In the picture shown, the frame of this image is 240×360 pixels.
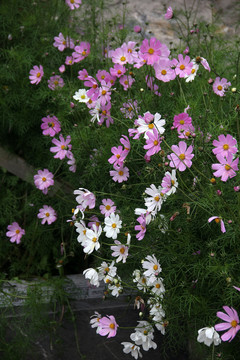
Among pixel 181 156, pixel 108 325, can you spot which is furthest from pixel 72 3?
pixel 108 325

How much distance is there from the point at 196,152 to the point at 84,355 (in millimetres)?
1012

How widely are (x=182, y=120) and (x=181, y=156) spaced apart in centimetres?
20

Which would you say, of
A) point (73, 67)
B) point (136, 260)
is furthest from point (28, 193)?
point (136, 260)

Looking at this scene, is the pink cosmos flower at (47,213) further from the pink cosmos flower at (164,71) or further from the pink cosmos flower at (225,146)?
the pink cosmos flower at (225,146)

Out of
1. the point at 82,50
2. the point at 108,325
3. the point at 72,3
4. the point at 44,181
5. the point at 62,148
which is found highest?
the point at 72,3

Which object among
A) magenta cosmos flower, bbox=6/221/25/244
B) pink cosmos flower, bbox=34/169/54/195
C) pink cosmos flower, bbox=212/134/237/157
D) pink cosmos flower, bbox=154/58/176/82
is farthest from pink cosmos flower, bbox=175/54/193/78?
magenta cosmos flower, bbox=6/221/25/244

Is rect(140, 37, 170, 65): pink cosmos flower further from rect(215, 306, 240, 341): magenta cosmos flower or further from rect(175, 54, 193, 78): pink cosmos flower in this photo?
rect(215, 306, 240, 341): magenta cosmos flower

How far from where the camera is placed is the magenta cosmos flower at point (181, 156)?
1484 millimetres

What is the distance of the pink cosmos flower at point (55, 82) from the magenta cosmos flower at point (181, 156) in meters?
1.04

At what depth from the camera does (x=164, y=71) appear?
1846 millimetres

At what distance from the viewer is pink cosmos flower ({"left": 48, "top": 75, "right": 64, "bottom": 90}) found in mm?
2373

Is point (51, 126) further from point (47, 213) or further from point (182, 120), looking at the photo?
point (182, 120)

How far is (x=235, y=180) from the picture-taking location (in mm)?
1743

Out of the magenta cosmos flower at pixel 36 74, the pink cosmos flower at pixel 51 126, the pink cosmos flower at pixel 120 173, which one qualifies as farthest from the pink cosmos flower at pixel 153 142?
the magenta cosmos flower at pixel 36 74
